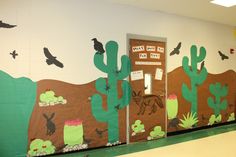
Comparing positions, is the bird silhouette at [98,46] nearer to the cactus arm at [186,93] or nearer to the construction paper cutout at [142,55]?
the construction paper cutout at [142,55]

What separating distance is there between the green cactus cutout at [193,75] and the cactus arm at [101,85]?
2165 mm

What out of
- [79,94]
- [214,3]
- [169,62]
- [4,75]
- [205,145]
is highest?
[214,3]

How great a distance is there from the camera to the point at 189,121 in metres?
6.22

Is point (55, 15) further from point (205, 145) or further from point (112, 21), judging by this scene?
point (205, 145)

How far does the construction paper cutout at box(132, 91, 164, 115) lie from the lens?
5242mm

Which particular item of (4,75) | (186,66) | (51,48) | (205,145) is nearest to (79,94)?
(51,48)

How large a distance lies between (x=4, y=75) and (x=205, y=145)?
2.98 metres

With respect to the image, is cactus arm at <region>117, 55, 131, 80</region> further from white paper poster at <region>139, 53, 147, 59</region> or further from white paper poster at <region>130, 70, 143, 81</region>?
white paper poster at <region>139, 53, 147, 59</region>

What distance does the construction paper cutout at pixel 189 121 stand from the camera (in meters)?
6.11

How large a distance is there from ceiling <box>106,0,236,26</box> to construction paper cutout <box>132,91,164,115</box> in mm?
1720

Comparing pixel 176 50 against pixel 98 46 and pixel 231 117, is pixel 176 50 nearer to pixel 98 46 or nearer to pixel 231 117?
pixel 98 46

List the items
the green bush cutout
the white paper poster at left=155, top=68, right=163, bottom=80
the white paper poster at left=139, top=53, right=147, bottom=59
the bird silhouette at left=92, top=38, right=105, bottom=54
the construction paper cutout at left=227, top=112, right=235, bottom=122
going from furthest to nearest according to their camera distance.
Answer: the construction paper cutout at left=227, top=112, right=235, bottom=122, the green bush cutout, the white paper poster at left=155, top=68, right=163, bottom=80, the white paper poster at left=139, top=53, right=147, bottom=59, the bird silhouette at left=92, top=38, right=105, bottom=54

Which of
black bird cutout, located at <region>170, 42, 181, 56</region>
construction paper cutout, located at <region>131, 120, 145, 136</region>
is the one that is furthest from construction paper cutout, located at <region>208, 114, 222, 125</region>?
construction paper cutout, located at <region>131, 120, 145, 136</region>

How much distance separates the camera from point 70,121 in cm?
446
